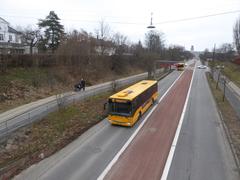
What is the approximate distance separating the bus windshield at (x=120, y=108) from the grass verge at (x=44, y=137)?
2.24 meters

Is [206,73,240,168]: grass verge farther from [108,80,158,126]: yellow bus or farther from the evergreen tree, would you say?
the evergreen tree

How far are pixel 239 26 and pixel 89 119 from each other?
7763 centimetres

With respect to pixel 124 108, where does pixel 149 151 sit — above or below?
below

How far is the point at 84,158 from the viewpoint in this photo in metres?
13.3

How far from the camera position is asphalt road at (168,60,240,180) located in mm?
11727

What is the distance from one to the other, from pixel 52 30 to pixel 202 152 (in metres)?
55.6

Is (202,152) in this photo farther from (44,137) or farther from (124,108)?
(44,137)

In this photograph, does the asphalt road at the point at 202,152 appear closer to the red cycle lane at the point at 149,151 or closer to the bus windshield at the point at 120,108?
the red cycle lane at the point at 149,151

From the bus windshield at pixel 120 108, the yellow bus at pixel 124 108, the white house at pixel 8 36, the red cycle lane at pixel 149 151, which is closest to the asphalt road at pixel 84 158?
the red cycle lane at pixel 149 151

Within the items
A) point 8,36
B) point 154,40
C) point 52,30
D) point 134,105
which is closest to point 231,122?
point 134,105

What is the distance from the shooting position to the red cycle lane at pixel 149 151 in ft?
38.4

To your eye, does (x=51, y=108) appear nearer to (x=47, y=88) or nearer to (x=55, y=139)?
(x=55, y=139)

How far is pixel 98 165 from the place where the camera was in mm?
12523

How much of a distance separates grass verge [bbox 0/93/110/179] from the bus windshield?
2.24m
